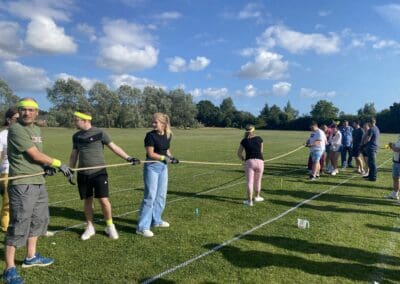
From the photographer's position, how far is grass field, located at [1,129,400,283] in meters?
5.73

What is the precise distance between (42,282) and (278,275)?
3412mm

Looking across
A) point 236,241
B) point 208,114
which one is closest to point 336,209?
point 236,241

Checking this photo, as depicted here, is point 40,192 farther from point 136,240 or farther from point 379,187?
point 379,187

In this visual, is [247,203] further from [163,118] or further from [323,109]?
[323,109]

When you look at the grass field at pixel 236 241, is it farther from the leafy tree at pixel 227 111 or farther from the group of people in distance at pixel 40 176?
the leafy tree at pixel 227 111

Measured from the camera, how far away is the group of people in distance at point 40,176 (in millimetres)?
5418

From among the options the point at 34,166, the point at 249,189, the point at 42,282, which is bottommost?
the point at 42,282

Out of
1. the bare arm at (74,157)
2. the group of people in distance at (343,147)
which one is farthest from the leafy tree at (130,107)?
the bare arm at (74,157)

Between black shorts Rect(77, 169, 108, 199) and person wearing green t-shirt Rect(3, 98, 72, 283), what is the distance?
1288 millimetres

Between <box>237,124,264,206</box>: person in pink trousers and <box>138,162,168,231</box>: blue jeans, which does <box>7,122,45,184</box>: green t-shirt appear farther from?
<box>237,124,264,206</box>: person in pink trousers

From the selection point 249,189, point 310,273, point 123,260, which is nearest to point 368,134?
point 249,189

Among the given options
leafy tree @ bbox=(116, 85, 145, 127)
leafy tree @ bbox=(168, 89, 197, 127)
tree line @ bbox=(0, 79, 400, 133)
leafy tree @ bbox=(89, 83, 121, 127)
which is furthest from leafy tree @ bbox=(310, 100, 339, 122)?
leafy tree @ bbox=(89, 83, 121, 127)

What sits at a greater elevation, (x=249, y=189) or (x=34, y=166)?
(x=34, y=166)

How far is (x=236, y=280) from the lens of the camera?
18.1ft
